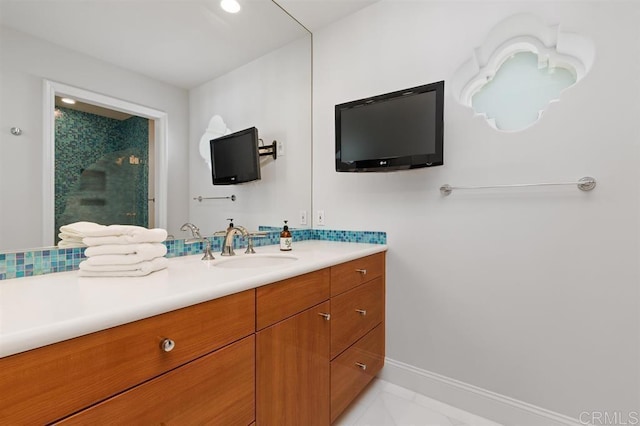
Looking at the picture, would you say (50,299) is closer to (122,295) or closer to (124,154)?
(122,295)

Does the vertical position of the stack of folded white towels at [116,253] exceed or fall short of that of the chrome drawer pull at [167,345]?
it exceeds it

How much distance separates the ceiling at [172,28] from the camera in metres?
1.04

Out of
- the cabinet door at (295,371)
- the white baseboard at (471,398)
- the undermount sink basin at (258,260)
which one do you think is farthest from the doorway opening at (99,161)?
the white baseboard at (471,398)

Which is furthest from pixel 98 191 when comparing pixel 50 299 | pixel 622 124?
pixel 622 124

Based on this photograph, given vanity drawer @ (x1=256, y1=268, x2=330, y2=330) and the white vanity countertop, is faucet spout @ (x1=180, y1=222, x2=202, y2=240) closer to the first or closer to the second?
the white vanity countertop

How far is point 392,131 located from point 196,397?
1.48 meters

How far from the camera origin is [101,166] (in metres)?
1.13

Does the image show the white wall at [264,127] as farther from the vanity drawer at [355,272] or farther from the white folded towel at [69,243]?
the vanity drawer at [355,272]

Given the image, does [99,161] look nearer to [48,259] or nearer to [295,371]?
[48,259]

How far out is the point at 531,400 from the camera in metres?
1.40

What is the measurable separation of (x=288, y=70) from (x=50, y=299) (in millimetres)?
1947

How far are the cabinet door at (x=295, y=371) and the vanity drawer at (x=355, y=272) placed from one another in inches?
5.1

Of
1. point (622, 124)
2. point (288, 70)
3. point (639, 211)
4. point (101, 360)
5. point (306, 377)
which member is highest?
point (288, 70)

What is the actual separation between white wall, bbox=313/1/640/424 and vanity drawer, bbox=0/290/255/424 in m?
1.28
